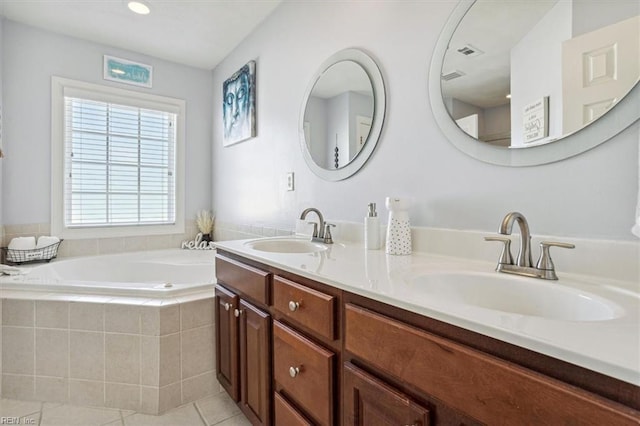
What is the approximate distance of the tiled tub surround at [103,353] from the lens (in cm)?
164

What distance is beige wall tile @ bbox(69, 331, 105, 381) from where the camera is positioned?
1673mm

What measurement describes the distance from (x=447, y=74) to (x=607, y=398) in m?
1.14

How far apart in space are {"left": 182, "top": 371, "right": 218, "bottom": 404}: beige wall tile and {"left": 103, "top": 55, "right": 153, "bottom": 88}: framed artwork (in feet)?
8.72

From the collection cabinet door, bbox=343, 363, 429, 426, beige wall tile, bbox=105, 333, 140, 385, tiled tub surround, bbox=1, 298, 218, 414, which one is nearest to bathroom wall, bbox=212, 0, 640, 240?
cabinet door, bbox=343, 363, 429, 426

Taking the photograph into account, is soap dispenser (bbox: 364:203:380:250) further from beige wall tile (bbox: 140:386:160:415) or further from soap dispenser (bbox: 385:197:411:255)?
beige wall tile (bbox: 140:386:160:415)

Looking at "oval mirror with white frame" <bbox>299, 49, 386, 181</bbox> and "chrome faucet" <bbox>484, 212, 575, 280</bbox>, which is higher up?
"oval mirror with white frame" <bbox>299, 49, 386, 181</bbox>

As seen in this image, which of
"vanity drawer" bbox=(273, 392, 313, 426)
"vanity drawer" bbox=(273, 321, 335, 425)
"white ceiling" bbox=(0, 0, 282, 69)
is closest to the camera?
"vanity drawer" bbox=(273, 321, 335, 425)

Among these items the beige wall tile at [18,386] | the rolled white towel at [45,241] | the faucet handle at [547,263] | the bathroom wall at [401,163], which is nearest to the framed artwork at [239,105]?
the bathroom wall at [401,163]

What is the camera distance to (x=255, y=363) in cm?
132

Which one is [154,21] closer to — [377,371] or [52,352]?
[52,352]

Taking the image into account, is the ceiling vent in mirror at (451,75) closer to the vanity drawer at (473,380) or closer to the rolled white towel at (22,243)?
the vanity drawer at (473,380)

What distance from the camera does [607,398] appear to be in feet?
1.42

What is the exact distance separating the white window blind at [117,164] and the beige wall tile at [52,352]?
133 cm

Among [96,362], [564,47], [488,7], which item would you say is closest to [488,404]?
[564,47]
